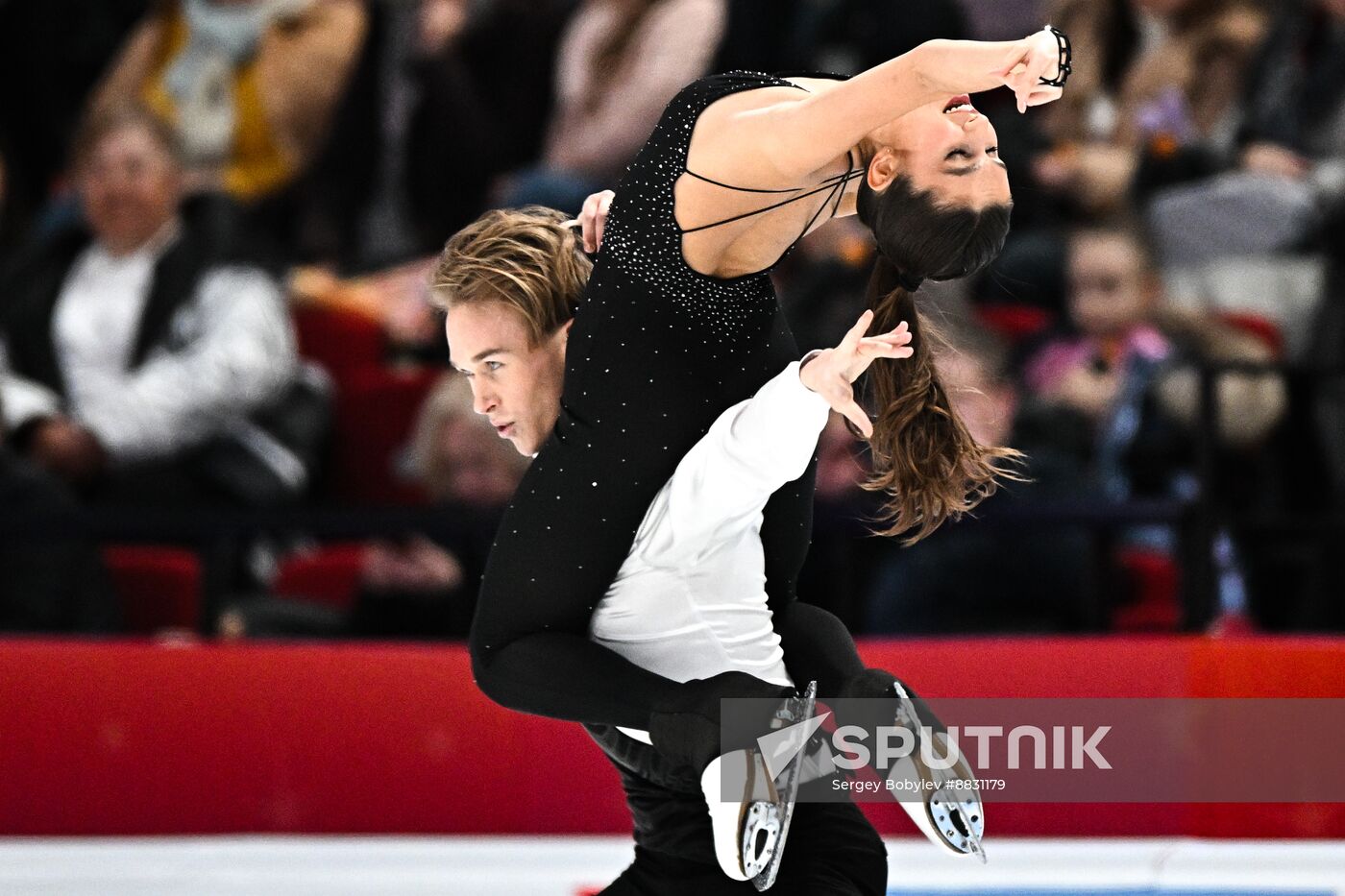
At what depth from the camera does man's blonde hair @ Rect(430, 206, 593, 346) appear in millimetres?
2494

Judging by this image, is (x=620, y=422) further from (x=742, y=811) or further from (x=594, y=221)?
(x=742, y=811)

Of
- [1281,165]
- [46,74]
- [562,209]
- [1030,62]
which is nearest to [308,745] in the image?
[562,209]

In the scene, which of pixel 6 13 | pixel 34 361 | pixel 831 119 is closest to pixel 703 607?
pixel 831 119

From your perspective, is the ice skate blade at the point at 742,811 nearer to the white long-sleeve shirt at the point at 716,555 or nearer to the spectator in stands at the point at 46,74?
the white long-sleeve shirt at the point at 716,555

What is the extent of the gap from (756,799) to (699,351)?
0.58 m

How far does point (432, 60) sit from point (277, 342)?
1.37m

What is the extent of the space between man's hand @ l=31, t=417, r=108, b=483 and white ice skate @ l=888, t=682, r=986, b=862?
9.69 feet

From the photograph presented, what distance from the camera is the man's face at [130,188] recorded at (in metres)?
5.04

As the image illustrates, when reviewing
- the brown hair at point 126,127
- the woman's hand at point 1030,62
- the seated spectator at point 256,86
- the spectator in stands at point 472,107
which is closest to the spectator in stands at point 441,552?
the brown hair at point 126,127

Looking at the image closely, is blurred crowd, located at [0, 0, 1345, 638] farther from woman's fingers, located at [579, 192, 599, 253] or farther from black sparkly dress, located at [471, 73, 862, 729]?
black sparkly dress, located at [471, 73, 862, 729]

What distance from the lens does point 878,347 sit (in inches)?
84.8

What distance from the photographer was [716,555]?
2359 millimetres

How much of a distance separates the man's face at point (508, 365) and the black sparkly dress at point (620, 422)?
0.12 metres

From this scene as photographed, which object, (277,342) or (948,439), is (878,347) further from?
(277,342)
